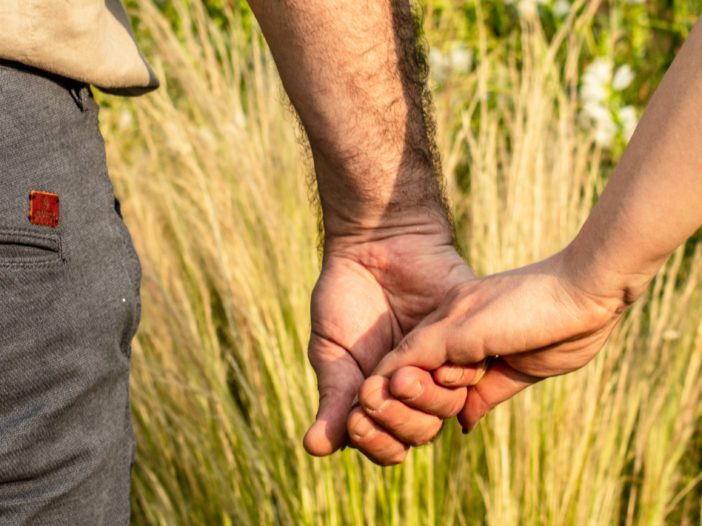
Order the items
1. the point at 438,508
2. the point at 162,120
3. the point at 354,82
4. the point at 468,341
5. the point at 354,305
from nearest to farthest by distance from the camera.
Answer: the point at 468,341
the point at 354,82
the point at 354,305
the point at 438,508
the point at 162,120

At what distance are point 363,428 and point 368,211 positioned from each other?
347 millimetres

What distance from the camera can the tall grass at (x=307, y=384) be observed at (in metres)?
2.08

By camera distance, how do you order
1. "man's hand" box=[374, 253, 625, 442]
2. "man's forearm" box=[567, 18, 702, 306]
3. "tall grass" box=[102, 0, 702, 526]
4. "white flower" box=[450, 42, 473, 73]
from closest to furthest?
"man's forearm" box=[567, 18, 702, 306], "man's hand" box=[374, 253, 625, 442], "tall grass" box=[102, 0, 702, 526], "white flower" box=[450, 42, 473, 73]

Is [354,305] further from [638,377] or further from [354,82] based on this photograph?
[638,377]

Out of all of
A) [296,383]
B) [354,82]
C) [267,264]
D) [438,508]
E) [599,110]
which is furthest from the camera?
[599,110]

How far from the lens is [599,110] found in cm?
331

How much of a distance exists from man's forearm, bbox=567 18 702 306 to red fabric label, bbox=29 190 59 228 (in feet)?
2.11

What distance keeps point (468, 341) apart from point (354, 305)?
272mm

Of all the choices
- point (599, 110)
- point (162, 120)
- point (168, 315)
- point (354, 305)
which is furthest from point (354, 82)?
point (599, 110)

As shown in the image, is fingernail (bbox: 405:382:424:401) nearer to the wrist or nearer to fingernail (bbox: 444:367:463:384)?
fingernail (bbox: 444:367:463:384)

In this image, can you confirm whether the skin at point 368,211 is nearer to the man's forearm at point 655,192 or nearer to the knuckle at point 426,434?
the knuckle at point 426,434

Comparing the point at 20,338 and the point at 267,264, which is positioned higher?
the point at 20,338

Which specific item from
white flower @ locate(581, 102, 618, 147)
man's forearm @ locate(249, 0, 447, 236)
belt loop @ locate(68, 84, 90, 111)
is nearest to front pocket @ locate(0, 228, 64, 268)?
belt loop @ locate(68, 84, 90, 111)

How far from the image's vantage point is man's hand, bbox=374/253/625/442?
4.08ft
